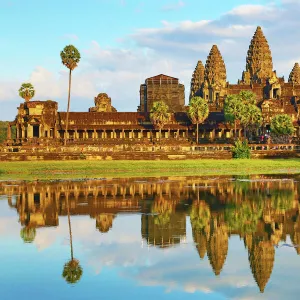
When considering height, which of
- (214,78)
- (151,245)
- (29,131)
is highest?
(214,78)

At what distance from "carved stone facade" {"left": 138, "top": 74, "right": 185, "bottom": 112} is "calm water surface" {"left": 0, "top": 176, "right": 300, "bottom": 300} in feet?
338

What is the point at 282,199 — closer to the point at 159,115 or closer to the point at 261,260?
the point at 261,260

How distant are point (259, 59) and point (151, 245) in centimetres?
15202

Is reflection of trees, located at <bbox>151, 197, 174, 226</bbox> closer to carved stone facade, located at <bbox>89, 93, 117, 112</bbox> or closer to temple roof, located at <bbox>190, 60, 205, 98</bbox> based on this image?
carved stone facade, located at <bbox>89, 93, 117, 112</bbox>

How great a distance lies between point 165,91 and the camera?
150 metres

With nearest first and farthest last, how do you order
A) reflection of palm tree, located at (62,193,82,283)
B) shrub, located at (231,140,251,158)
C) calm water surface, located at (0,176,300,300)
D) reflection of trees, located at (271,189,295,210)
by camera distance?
calm water surface, located at (0,176,300,300), reflection of palm tree, located at (62,193,82,283), reflection of trees, located at (271,189,295,210), shrub, located at (231,140,251,158)

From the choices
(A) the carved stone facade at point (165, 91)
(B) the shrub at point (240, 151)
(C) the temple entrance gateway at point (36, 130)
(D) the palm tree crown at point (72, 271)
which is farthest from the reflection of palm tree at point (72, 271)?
(A) the carved stone facade at point (165, 91)

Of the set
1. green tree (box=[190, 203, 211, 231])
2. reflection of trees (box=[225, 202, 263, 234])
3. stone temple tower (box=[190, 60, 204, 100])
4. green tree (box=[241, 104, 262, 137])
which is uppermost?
stone temple tower (box=[190, 60, 204, 100])

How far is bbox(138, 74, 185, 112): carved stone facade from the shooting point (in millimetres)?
148250

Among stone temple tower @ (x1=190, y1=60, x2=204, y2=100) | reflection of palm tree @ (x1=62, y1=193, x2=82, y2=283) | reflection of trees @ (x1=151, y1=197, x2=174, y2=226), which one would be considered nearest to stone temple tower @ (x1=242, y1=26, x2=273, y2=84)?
stone temple tower @ (x1=190, y1=60, x2=204, y2=100)

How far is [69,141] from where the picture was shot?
11069 cm

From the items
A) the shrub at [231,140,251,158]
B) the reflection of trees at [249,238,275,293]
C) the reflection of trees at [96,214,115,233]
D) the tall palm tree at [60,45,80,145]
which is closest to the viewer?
the reflection of trees at [249,238,275,293]

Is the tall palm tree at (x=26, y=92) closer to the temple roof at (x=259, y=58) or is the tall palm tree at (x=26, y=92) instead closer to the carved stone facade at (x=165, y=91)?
the carved stone facade at (x=165, y=91)

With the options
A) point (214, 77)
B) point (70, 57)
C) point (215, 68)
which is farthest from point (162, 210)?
point (215, 68)
